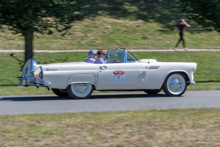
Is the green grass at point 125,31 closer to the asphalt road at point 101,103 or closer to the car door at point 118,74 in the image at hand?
the car door at point 118,74

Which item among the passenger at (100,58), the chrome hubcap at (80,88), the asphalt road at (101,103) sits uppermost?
the passenger at (100,58)

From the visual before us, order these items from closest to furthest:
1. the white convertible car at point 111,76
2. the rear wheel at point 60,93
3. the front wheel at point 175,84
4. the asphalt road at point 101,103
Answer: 1. the asphalt road at point 101,103
2. the white convertible car at point 111,76
3. the front wheel at point 175,84
4. the rear wheel at point 60,93

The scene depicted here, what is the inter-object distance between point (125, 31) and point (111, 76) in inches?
597

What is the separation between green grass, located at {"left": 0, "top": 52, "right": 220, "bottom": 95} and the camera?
13147 millimetres

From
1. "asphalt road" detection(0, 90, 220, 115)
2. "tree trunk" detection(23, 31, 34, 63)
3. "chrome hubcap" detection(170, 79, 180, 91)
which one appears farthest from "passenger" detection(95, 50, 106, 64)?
"tree trunk" detection(23, 31, 34, 63)

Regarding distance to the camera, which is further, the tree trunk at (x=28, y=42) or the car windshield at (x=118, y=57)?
the tree trunk at (x=28, y=42)

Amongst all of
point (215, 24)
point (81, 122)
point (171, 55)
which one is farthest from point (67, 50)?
point (81, 122)

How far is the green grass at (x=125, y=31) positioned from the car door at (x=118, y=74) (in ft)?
35.1

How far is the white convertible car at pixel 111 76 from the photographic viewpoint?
30.6 feet

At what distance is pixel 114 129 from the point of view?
18.6 feet

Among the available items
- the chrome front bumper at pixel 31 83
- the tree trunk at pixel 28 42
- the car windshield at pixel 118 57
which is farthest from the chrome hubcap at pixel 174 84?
the tree trunk at pixel 28 42

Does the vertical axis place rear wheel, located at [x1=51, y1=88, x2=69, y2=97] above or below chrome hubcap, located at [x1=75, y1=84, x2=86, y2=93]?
below

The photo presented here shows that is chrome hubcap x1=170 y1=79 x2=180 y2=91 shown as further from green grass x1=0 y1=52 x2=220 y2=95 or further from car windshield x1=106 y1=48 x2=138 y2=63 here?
green grass x1=0 y1=52 x2=220 y2=95

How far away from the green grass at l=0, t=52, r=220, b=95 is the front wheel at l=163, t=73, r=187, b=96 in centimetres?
240
